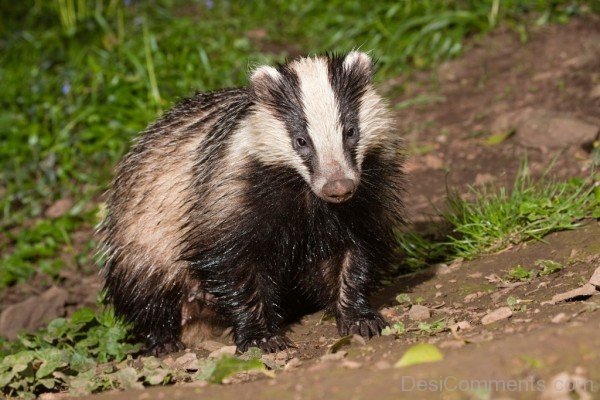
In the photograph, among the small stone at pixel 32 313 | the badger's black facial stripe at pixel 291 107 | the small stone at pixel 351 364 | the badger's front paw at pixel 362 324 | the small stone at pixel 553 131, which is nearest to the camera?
the small stone at pixel 351 364

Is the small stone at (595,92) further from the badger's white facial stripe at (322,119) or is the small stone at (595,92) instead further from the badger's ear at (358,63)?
the badger's white facial stripe at (322,119)

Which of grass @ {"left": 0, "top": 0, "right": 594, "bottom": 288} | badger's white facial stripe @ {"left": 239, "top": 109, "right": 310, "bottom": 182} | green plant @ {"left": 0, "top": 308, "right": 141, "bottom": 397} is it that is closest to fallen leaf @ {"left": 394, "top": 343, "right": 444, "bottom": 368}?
badger's white facial stripe @ {"left": 239, "top": 109, "right": 310, "bottom": 182}

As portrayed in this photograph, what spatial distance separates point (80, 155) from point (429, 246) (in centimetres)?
433

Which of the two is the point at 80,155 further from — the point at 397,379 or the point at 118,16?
the point at 397,379

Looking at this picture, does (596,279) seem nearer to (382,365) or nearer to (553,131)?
(382,365)

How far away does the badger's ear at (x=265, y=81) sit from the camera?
542cm

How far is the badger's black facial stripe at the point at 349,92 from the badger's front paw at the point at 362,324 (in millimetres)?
984

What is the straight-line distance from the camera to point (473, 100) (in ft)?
30.9

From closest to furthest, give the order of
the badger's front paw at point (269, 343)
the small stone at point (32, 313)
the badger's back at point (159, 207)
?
the badger's front paw at point (269, 343) → the badger's back at point (159, 207) → the small stone at point (32, 313)

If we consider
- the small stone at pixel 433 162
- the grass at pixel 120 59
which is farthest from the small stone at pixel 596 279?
the grass at pixel 120 59

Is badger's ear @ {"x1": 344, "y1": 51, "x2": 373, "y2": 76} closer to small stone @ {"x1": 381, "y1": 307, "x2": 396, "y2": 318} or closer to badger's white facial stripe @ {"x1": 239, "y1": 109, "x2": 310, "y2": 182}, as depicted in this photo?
badger's white facial stripe @ {"x1": 239, "y1": 109, "x2": 310, "y2": 182}

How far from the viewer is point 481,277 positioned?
5945 mm

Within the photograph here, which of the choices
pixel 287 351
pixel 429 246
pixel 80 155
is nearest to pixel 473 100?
pixel 429 246

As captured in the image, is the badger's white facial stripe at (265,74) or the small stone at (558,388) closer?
the small stone at (558,388)
